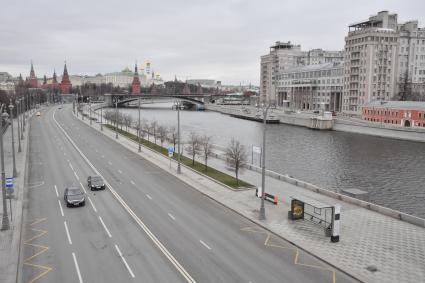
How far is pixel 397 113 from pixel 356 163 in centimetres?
4829

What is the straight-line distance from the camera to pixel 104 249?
72.4 ft

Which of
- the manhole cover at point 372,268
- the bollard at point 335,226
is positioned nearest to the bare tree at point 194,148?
the bollard at point 335,226

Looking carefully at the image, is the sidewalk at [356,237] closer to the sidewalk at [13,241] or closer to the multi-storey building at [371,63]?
the sidewalk at [13,241]

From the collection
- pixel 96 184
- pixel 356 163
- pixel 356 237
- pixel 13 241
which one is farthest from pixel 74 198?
pixel 356 163

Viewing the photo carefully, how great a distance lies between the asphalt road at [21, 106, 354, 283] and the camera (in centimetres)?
1930

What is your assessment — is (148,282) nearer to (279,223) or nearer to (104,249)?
(104,249)

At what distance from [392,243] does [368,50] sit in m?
116

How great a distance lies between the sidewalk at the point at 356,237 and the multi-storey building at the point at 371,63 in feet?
341

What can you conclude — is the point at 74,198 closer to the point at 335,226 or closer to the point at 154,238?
the point at 154,238

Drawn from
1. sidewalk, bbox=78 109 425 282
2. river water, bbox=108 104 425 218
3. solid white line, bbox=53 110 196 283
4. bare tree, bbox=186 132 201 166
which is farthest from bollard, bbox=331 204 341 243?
bare tree, bbox=186 132 201 166

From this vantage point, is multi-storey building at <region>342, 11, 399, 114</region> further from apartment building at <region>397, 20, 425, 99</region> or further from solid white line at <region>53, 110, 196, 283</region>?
solid white line at <region>53, 110, 196, 283</region>

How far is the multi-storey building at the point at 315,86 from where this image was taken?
512 feet

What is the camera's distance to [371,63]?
128 meters

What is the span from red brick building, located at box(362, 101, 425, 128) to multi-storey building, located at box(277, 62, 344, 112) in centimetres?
3844
